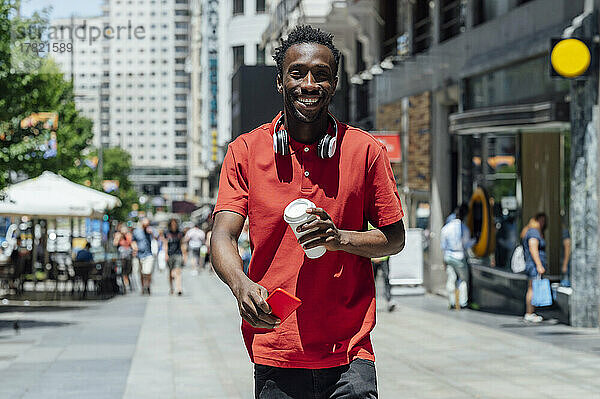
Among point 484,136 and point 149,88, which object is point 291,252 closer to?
point 484,136

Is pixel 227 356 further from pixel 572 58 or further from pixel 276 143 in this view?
pixel 276 143

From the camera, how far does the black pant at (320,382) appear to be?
329 centimetres

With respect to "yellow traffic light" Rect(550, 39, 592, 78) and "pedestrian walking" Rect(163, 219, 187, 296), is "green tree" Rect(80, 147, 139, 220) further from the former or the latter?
"yellow traffic light" Rect(550, 39, 592, 78)

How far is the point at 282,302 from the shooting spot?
3.02m

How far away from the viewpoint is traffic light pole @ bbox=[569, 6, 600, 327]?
1330cm

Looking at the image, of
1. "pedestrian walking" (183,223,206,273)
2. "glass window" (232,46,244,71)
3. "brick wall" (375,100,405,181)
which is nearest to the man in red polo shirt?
"brick wall" (375,100,405,181)

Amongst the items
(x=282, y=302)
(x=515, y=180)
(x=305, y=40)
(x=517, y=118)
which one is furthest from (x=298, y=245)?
(x=515, y=180)

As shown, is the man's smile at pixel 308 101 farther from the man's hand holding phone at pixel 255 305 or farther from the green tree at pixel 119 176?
the green tree at pixel 119 176

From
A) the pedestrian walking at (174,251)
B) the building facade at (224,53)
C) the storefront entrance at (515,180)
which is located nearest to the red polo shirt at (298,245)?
the storefront entrance at (515,180)

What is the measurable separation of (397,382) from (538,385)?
1.16m

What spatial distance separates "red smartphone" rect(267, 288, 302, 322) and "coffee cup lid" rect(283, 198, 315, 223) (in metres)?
0.22

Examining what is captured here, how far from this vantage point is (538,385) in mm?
8766

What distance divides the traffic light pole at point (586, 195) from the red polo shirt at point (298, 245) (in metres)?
10.6

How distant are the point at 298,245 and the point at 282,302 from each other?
27cm
